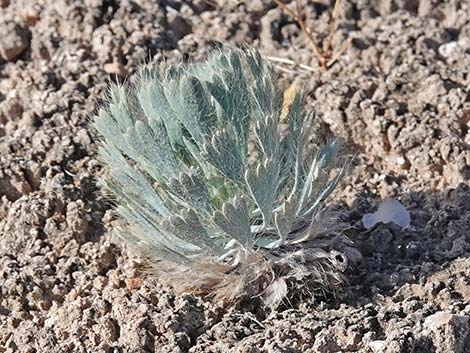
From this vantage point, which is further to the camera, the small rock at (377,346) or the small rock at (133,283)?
the small rock at (133,283)

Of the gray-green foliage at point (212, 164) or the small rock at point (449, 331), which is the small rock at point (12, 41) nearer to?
the gray-green foliage at point (212, 164)

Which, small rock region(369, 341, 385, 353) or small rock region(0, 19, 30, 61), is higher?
Answer: small rock region(0, 19, 30, 61)

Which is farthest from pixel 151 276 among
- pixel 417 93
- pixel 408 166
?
pixel 417 93

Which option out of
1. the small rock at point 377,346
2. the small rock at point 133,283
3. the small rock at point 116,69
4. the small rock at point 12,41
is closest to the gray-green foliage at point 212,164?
the small rock at point 133,283

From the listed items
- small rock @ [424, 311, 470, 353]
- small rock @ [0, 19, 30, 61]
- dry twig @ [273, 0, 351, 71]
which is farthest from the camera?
small rock @ [0, 19, 30, 61]

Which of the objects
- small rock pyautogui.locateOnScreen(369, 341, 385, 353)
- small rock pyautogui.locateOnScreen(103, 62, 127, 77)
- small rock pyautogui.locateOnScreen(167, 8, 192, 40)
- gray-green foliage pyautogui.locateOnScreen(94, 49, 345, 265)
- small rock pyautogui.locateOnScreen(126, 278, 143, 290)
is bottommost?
small rock pyautogui.locateOnScreen(126, 278, 143, 290)

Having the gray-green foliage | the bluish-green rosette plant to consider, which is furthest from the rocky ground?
the gray-green foliage

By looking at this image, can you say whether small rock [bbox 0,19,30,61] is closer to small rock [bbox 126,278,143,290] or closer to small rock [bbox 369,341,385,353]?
small rock [bbox 126,278,143,290]

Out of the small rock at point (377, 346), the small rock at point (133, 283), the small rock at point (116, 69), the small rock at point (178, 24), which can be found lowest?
the small rock at point (133, 283)

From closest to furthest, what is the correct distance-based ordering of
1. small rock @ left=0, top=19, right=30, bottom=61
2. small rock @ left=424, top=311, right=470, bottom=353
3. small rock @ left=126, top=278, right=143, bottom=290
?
1. small rock @ left=424, top=311, right=470, bottom=353
2. small rock @ left=126, top=278, right=143, bottom=290
3. small rock @ left=0, top=19, right=30, bottom=61
